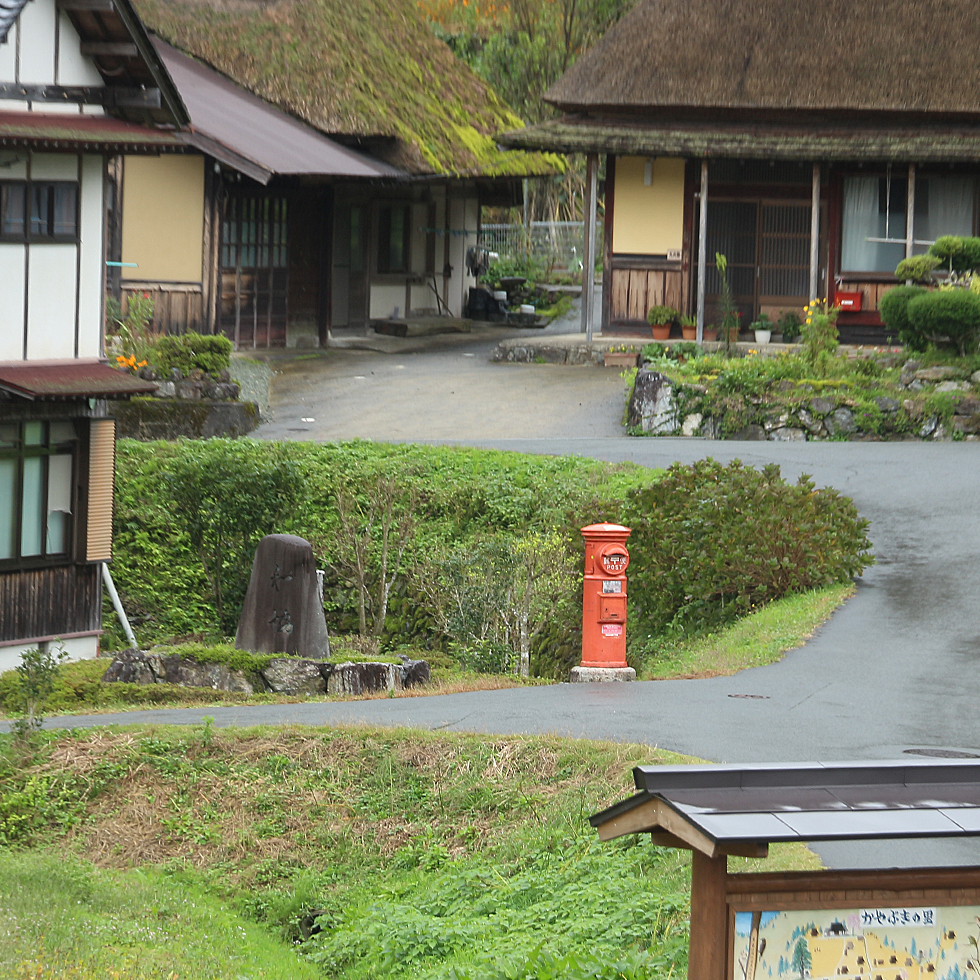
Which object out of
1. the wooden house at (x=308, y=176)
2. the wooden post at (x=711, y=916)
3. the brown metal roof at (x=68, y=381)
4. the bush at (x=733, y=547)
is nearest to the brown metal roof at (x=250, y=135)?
the wooden house at (x=308, y=176)

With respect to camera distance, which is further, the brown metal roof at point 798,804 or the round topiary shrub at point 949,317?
the round topiary shrub at point 949,317

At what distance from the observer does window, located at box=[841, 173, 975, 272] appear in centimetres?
2753

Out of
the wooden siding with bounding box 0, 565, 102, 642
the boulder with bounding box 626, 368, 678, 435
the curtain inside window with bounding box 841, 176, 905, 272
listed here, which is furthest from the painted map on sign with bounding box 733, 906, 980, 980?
the curtain inside window with bounding box 841, 176, 905, 272

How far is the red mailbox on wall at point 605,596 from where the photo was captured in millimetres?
12344

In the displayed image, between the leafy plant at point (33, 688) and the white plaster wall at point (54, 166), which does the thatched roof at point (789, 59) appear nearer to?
the white plaster wall at point (54, 166)

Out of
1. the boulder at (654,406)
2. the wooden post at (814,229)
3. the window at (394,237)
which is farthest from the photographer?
the window at (394,237)

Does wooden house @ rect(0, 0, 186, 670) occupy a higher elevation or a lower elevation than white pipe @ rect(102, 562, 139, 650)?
higher

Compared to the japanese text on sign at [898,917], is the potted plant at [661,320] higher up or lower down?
higher up

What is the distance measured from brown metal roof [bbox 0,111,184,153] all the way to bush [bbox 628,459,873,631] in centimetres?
637

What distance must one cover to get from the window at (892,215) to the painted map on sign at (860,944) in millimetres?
24475

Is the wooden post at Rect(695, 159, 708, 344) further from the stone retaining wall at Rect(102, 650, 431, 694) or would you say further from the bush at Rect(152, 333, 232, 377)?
the stone retaining wall at Rect(102, 650, 431, 694)

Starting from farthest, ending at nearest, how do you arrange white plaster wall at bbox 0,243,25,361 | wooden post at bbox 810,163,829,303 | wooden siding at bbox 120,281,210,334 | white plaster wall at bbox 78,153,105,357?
wooden post at bbox 810,163,829,303, wooden siding at bbox 120,281,210,334, white plaster wall at bbox 78,153,105,357, white plaster wall at bbox 0,243,25,361

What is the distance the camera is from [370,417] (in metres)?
22.4

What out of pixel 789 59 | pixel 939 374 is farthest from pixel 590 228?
pixel 939 374
